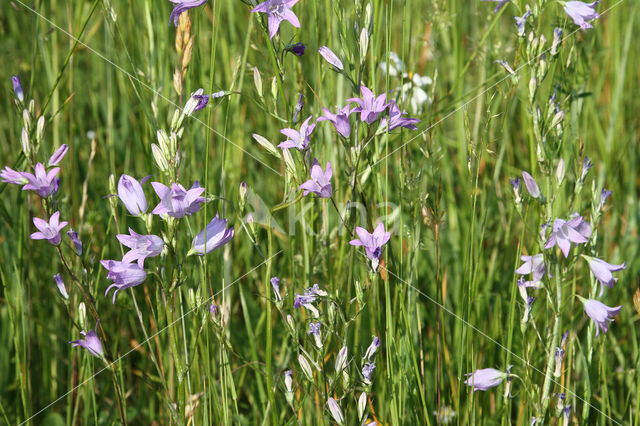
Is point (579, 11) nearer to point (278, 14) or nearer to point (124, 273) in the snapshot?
point (278, 14)

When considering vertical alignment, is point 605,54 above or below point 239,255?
above

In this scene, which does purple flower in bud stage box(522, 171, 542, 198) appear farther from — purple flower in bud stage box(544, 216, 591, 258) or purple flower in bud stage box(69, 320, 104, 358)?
purple flower in bud stage box(69, 320, 104, 358)

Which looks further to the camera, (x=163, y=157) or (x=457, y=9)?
(x=457, y=9)

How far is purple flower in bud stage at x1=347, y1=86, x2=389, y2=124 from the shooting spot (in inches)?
40.8

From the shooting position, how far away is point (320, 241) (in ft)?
4.69

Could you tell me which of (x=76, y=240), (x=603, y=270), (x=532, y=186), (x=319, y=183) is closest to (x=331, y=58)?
(x=319, y=183)

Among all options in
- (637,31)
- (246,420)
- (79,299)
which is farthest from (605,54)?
(79,299)

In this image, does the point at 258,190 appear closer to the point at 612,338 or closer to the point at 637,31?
the point at 612,338

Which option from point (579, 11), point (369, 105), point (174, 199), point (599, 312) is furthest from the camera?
point (579, 11)

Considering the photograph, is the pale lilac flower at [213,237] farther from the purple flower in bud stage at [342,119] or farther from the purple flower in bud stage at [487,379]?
the purple flower in bud stage at [487,379]

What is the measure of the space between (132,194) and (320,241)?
1.77 ft

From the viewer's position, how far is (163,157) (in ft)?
3.29

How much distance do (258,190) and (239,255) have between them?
0.87 feet

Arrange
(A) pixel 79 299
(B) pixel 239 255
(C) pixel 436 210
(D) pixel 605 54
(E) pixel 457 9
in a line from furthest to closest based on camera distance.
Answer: (D) pixel 605 54, (E) pixel 457 9, (B) pixel 239 255, (A) pixel 79 299, (C) pixel 436 210
